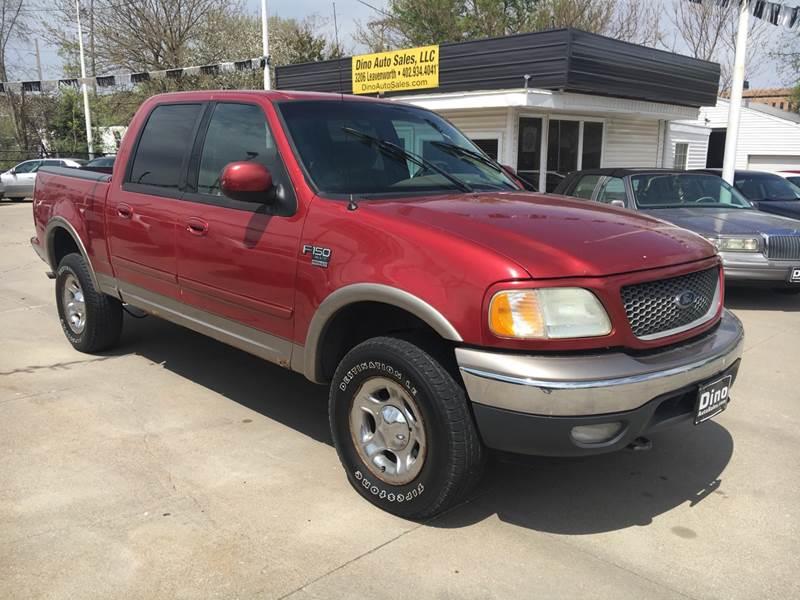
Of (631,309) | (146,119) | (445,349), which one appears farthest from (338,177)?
(146,119)

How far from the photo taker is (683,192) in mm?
8609

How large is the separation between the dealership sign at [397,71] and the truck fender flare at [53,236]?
36.4ft

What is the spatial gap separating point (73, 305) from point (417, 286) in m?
3.97

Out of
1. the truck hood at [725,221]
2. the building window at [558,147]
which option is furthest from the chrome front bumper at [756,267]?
the building window at [558,147]

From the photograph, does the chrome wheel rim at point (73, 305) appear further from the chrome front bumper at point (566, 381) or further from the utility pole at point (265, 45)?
the utility pole at point (265, 45)

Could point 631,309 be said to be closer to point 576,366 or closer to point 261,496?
point 576,366

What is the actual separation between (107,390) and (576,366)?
3.54 meters

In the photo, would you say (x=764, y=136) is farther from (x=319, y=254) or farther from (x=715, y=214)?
(x=319, y=254)

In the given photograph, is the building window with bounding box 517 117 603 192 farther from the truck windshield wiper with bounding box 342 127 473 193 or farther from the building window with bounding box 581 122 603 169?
the truck windshield wiper with bounding box 342 127 473 193

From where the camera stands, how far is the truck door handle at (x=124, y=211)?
471 cm

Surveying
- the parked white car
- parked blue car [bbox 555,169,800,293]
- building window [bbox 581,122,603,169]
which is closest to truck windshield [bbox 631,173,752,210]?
parked blue car [bbox 555,169,800,293]

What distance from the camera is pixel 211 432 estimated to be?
4.23 m

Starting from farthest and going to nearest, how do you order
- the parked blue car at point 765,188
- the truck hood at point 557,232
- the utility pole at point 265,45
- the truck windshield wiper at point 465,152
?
the utility pole at point 265,45, the parked blue car at point 765,188, the truck windshield wiper at point 465,152, the truck hood at point 557,232

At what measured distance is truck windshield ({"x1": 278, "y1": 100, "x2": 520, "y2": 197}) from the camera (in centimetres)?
370
